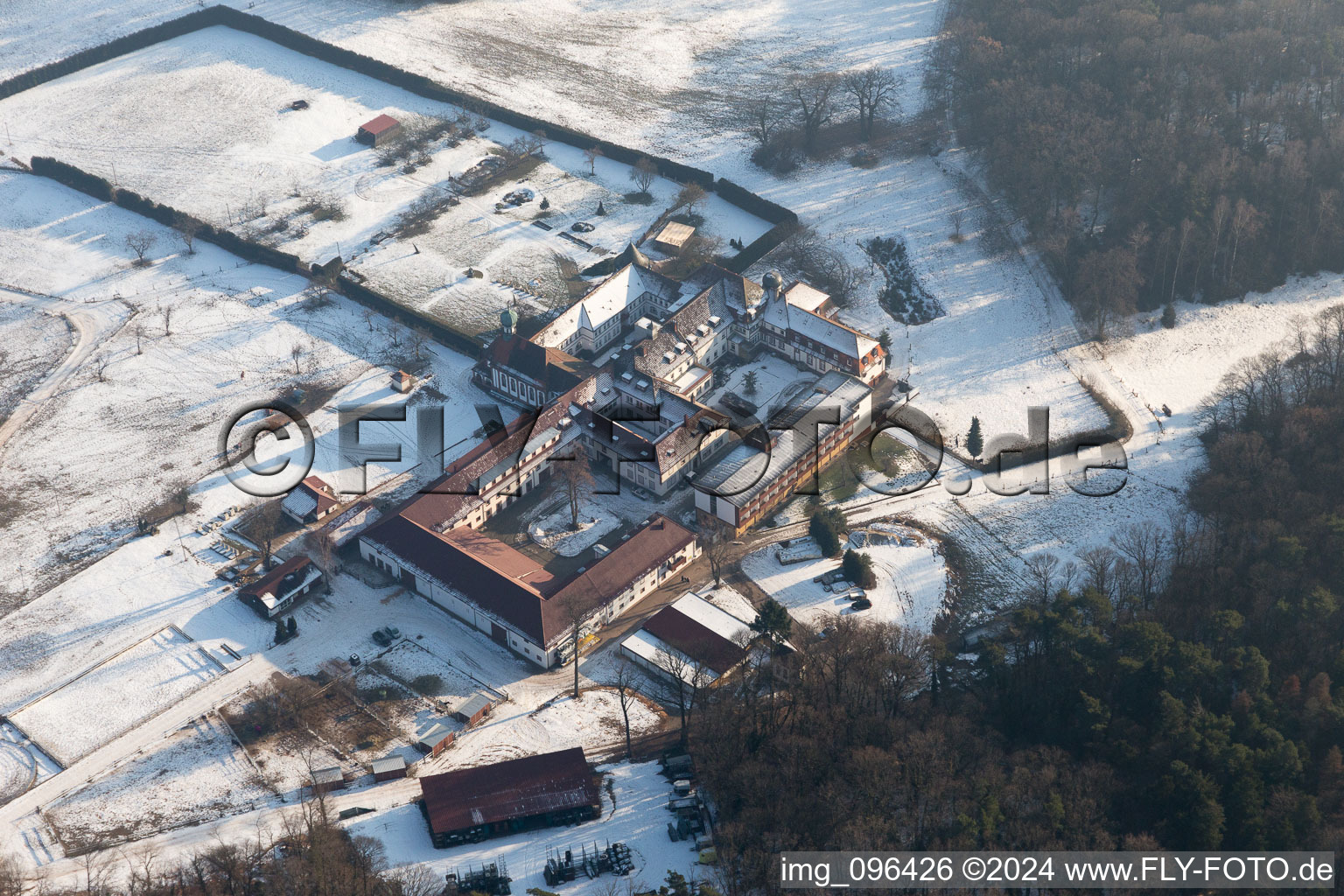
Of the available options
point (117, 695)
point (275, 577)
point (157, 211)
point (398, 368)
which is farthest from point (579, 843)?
point (157, 211)

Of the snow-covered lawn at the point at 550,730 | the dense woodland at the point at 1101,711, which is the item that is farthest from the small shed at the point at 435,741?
the dense woodland at the point at 1101,711

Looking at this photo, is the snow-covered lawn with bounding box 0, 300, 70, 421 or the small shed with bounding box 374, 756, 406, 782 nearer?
the small shed with bounding box 374, 756, 406, 782

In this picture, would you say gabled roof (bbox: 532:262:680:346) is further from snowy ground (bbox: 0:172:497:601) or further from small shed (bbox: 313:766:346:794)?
small shed (bbox: 313:766:346:794)

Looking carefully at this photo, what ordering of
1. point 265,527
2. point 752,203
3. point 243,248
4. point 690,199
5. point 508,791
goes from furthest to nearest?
1. point 690,199
2. point 752,203
3. point 243,248
4. point 265,527
5. point 508,791

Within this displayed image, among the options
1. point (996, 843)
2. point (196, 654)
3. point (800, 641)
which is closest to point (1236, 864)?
point (996, 843)

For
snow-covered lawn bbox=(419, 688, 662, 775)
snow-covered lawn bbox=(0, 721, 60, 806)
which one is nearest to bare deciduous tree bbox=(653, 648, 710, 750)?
snow-covered lawn bbox=(419, 688, 662, 775)

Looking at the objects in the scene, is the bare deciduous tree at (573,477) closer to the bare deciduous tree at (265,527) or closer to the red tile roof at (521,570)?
the red tile roof at (521,570)

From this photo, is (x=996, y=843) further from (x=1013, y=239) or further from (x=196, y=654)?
(x=1013, y=239)

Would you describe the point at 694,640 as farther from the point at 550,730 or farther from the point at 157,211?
the point at 157,211
